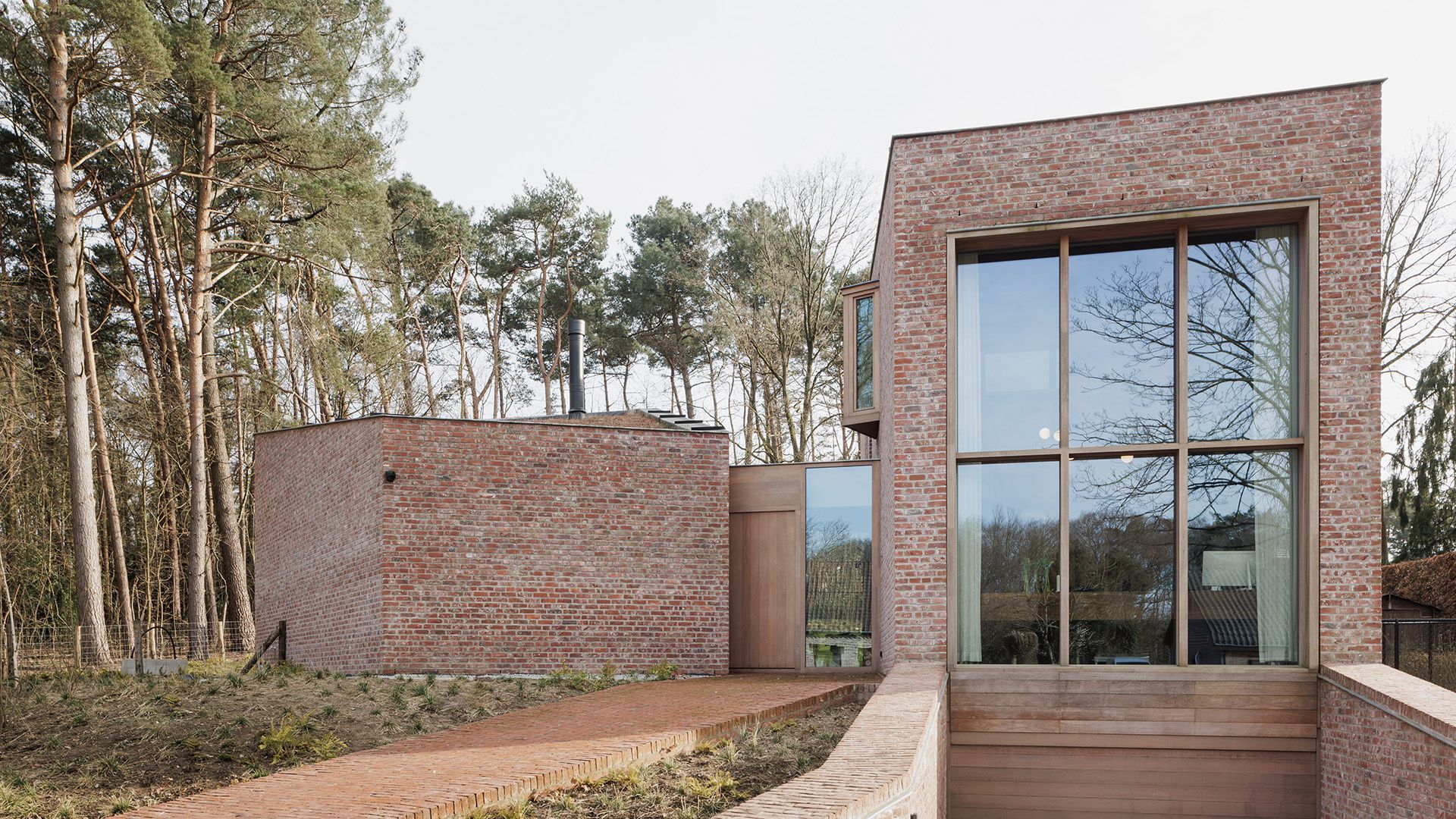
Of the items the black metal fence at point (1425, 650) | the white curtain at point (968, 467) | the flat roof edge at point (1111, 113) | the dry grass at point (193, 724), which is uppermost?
the flat roof edge at point (1111, 113)

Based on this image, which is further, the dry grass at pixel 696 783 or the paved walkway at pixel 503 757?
the dry grass at pixel 696 783

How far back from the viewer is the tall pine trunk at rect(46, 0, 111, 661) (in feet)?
45.2

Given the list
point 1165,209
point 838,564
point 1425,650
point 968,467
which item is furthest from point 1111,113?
point 1425,650

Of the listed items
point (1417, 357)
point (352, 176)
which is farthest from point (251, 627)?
point (1417, 357)

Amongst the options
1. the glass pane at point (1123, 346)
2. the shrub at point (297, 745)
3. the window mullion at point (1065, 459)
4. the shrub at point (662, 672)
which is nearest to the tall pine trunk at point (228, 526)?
the shrub at point (662, 672)

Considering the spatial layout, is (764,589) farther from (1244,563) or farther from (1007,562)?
(1244,563)

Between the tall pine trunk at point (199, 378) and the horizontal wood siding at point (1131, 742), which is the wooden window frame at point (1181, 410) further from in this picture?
the tall pine trunk at point (199, 378)

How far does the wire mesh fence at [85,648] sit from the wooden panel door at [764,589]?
6384mm

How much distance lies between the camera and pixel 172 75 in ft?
48.0

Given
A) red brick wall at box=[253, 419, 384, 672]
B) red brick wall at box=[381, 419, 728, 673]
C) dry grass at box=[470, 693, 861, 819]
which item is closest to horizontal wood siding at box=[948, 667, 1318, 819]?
dry grass at box=[470, 693, 861, 819]

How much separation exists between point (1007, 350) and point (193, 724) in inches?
302

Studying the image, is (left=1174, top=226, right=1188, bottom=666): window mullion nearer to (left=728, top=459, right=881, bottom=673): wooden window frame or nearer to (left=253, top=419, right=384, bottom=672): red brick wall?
(left=728, top=459, right=881, bottom=673): wooden window frame

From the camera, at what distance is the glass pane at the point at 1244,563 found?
8477mm

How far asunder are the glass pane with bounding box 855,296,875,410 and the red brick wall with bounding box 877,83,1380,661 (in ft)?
8.38
